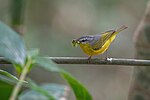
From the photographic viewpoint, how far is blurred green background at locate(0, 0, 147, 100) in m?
7.05

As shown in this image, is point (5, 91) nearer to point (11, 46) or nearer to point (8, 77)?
point (8, 77)

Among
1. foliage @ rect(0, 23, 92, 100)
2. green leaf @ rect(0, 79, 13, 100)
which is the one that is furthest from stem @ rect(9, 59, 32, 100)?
green leaf @ rect(0, 79, 13, 100)

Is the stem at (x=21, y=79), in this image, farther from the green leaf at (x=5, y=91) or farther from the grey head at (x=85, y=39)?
the grey head at (x=85, y=39)

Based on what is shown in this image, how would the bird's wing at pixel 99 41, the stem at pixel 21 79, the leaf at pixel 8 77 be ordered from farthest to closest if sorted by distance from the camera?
the bird's wing at pixel 99 41, the leaf at pixel 8 77, the stem at pixel 21 79

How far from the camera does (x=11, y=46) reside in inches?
46.1

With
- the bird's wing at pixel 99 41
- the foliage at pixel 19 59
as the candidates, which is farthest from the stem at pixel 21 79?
the bird's wing at pixel 99 41

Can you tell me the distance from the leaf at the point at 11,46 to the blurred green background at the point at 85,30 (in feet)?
18.6

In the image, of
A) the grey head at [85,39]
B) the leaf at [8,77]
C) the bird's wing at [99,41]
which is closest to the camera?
the leaf at [8,77]

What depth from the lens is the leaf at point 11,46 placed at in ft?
3.67

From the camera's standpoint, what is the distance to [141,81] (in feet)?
9.91

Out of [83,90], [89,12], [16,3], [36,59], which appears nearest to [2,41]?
[36,59]

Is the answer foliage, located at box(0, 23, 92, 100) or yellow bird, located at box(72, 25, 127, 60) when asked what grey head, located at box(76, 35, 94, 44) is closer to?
yellow bird, located at box(72, 25, 127, 60)

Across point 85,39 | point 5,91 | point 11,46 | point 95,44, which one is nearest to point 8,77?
point 11,46

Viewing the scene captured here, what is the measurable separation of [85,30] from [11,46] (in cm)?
608
